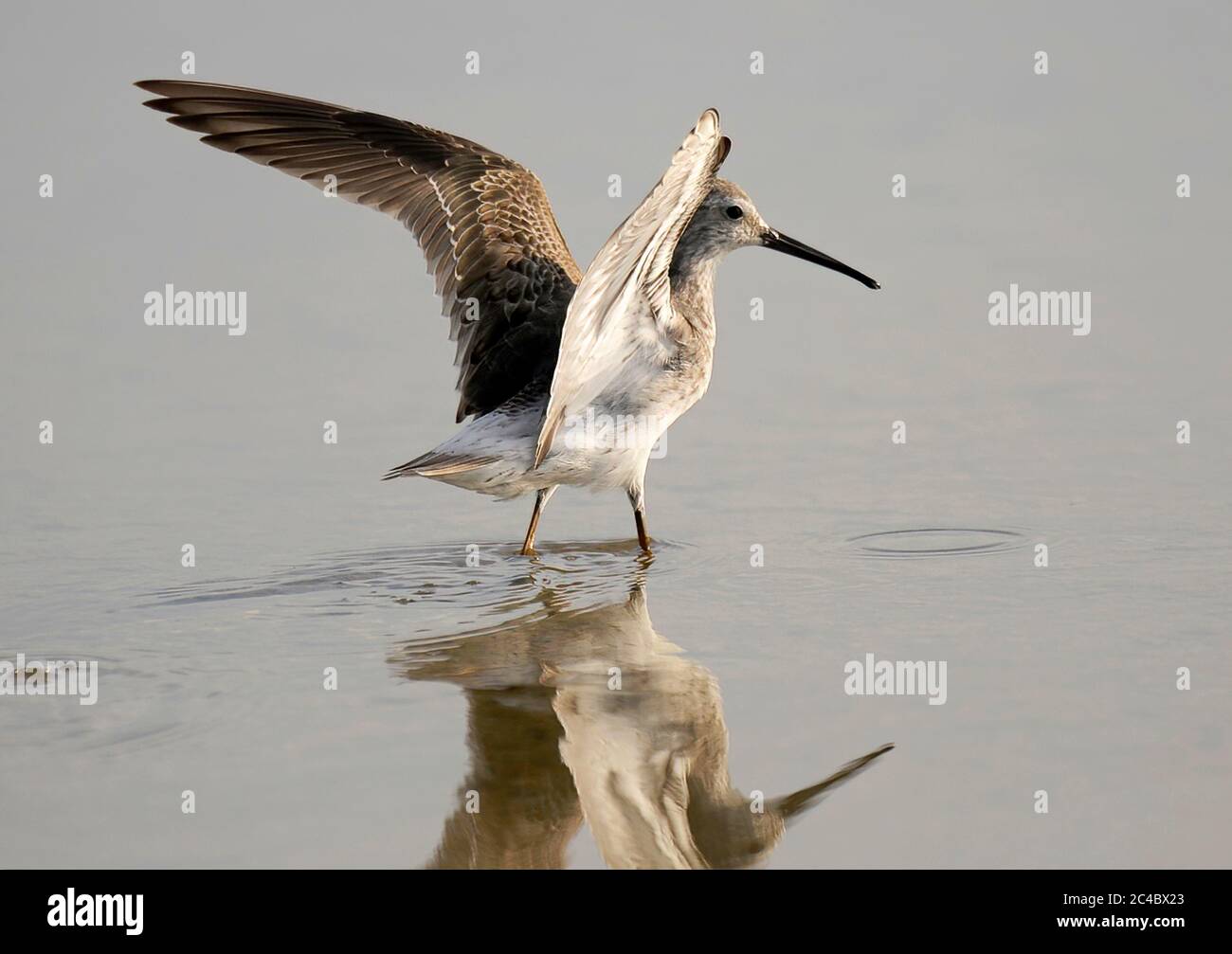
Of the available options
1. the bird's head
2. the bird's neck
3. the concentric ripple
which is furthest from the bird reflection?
the bird's head

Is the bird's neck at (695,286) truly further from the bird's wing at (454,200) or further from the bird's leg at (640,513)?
the bird's leg at (640,513)

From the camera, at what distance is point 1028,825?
4594mm

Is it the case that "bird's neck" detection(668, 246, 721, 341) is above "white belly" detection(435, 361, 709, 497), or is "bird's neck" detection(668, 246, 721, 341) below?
above

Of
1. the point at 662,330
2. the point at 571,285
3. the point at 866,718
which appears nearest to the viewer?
the point at 866,718

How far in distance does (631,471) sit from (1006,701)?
8.07ft

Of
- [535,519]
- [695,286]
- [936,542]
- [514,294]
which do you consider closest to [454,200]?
[514,294]

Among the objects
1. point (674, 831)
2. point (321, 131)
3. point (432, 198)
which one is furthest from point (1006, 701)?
point (321, 131)

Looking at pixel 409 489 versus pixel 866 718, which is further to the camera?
pixel 409 489

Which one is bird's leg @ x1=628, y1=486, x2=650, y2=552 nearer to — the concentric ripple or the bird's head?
the concentric ripple

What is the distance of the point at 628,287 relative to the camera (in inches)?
253

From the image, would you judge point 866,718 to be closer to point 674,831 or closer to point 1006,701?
point 1006,701

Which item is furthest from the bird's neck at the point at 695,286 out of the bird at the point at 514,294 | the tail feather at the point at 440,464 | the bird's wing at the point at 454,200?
the tail feather at the point at 440,464

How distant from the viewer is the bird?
7195 mm

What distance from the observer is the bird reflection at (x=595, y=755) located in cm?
460
